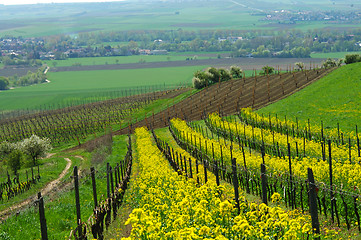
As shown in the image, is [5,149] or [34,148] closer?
[34,148]

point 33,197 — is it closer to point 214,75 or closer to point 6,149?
point 6,149

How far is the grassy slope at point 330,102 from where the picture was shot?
6084cm

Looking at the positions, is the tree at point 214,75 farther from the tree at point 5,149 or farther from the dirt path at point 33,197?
the dirt path at point 33,197

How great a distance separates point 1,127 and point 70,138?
85.7ft

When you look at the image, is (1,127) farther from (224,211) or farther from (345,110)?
(224,211)

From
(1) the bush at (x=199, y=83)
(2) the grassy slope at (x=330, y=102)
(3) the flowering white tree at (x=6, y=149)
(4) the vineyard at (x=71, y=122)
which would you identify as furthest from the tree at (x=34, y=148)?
(1) the bush at (x=199, y=83)

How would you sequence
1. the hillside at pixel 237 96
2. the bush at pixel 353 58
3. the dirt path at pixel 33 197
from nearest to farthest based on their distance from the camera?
1. the dirt path at pixel 33 197
2. the hillside at pixel 237 96
3. the bush at pixel 353 58

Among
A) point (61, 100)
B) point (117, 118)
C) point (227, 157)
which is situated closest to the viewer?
point (227, 157)

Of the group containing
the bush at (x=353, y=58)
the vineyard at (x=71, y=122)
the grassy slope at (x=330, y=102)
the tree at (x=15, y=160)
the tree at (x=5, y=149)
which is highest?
the bush at (x=353, y=58)

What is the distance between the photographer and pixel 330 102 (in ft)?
234

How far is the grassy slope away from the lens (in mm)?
60838

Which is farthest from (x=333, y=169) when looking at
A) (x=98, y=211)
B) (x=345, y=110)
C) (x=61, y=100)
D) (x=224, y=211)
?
(x=61, y=100)

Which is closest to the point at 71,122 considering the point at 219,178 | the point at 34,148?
the point at 34,148

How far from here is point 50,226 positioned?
920 inches
